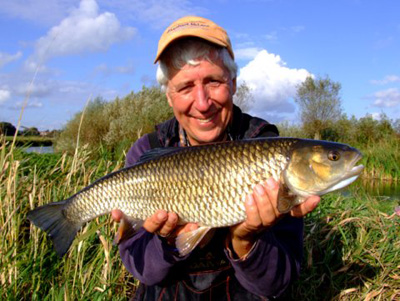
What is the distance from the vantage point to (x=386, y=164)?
13.0 metres

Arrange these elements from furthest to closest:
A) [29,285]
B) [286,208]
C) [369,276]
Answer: [369,276]
[29,285]
[286,208]

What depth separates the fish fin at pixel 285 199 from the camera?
1852mm

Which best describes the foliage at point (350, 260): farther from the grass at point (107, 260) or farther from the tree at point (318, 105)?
the tree at point (318, 105)

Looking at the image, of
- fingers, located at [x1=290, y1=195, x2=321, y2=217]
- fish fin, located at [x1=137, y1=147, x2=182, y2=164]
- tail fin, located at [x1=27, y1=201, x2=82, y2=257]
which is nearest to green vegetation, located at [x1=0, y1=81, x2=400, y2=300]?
tail fin, located at [x1=27, y1=201, x2=82, y2=257]

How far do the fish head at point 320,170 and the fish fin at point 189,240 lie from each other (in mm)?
517

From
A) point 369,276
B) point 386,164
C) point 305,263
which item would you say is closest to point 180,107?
point 305,263

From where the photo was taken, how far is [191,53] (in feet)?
7.80

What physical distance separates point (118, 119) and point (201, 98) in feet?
57.7

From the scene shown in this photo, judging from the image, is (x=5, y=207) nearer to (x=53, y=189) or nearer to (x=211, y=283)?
(x=53, y=189)

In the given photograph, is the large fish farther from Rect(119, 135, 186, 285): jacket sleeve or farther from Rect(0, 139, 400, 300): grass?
Rect(0, 139, 400, 300): grass

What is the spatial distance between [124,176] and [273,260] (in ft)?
3.13

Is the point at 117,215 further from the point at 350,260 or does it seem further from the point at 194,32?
the point at 350,260

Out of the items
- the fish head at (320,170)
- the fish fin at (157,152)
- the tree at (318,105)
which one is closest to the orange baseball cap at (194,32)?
the fish fin at (157,152)

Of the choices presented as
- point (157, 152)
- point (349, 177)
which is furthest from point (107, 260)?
point (349, 177)
